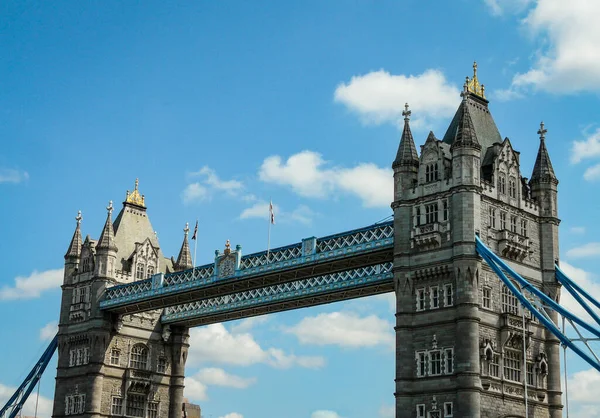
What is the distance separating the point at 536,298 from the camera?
6538cm

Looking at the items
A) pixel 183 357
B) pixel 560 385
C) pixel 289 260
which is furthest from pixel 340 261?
pixel 183 357

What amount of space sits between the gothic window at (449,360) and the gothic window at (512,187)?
12602 millimetres

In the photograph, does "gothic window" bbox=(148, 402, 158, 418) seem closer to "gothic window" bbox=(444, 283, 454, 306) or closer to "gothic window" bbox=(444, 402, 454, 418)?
"gothic window" bbox=(444, 402, 454, 418)

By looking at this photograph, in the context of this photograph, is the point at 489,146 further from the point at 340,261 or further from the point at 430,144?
the point at 340,261

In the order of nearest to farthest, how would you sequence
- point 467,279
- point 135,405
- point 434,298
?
1. point 467,279
2. point 434,298
3. point 135,405

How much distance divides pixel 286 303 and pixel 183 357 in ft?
60.8

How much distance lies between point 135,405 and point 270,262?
23.7 metres

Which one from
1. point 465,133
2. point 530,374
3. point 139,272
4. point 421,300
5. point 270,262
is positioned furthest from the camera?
point 139,272

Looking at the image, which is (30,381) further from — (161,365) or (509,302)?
(509,302)

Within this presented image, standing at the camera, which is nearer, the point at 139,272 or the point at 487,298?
the point at 487,298

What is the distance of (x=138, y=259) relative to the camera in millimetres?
96062

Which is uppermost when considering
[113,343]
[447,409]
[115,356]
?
[113,343]

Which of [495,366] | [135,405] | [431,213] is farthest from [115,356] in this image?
[495,366]

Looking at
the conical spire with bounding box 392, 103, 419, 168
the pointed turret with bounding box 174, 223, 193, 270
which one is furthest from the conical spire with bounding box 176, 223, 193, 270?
the conical spire with bounding box 392, 103, 419, 168
